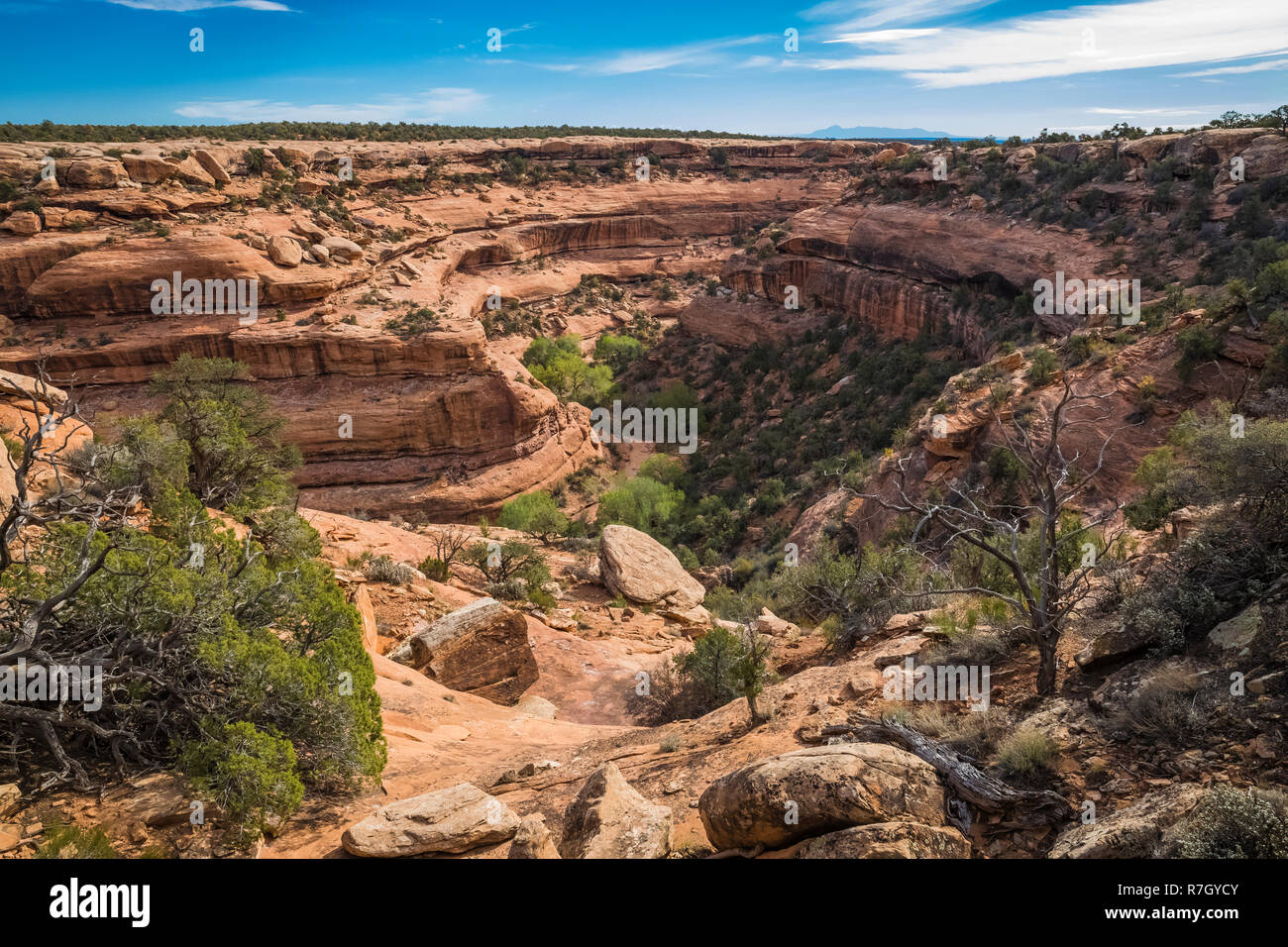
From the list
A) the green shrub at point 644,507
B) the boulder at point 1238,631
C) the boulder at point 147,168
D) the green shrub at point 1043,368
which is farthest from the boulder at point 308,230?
the boulder at point 1238,631

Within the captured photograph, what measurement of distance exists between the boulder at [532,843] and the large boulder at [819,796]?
1309 mm

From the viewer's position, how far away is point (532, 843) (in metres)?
5.65

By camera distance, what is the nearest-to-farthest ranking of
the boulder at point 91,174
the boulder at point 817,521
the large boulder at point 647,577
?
the large boulder at point 647,577
the boulder at point 817,521
the boulder at point 91,174

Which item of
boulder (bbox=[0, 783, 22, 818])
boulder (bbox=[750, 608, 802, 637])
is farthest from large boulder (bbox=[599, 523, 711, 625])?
boulder (bbox=[0, 783, 22, 818])

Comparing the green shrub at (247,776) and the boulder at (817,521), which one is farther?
the boulder at (817,521)

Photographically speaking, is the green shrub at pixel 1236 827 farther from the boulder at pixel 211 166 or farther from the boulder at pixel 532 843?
the boulder at pixel 211 166

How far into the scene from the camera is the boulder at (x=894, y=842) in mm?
5047

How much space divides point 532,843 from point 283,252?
34405 millimetres

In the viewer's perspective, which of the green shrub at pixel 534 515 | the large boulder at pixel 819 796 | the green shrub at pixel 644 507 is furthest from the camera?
the green shrub at pixel 644 507

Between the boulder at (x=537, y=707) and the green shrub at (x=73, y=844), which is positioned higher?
the green shrub at (x=73, y=844)

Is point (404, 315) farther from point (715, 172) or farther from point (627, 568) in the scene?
point (715, 172)

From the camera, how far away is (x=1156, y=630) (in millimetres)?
7523
